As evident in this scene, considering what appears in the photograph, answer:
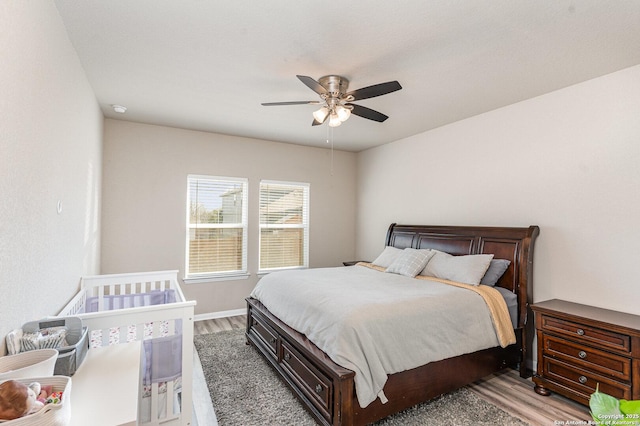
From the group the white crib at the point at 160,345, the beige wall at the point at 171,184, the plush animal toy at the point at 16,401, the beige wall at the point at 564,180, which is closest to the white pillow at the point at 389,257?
the beige wall at the point at 564,180

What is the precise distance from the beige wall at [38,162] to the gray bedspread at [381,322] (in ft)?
5.44

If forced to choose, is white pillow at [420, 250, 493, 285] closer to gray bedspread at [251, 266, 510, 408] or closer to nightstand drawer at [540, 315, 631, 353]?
gray bedspread at [251, 266, 510, 408]

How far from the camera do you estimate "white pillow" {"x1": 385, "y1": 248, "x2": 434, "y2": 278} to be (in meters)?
3.54

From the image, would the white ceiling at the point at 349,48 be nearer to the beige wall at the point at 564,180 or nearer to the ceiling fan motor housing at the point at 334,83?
the ceiling fan motor housing at the point at 334,83

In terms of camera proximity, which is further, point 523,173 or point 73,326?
point 523,173

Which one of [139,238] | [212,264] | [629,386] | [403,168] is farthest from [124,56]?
[629,386]

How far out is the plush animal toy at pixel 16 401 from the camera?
0.87 meters

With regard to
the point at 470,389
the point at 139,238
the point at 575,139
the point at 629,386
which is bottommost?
the point at 470,389

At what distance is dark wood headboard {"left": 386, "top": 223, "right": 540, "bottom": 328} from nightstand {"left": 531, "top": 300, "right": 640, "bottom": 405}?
0.29m

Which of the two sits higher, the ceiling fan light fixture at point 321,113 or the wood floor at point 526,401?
the ceiling fan light fixture at point 321,113

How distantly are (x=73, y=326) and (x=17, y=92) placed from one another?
116 cm

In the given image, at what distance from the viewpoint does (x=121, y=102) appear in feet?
11.1

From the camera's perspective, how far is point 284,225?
5195 millimetres

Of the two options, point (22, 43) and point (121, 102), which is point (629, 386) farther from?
point (121, 102)
